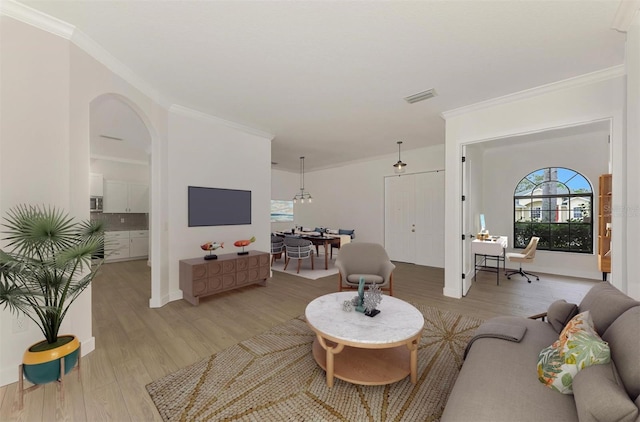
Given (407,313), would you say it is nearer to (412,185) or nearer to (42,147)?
(42,147)

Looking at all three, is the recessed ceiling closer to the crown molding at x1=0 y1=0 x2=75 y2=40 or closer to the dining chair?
the crown molding at x1=0 y1=0 x2=75 y2=40

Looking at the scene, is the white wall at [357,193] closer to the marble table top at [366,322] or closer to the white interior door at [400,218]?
the white interior door at [400,218]

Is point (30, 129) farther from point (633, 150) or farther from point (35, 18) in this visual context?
point (633, 150)

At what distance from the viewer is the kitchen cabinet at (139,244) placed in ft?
22.5

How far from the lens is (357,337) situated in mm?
1934

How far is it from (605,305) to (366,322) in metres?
1.60

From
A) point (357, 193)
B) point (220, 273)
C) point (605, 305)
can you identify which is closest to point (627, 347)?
point (605, 305)

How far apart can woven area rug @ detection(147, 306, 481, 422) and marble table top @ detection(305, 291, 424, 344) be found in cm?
42

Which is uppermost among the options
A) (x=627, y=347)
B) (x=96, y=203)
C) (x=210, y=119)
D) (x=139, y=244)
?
(x=210, y=119)

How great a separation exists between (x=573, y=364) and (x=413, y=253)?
555 centimetres

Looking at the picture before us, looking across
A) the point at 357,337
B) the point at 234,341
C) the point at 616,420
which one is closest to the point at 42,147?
the point at 234,341

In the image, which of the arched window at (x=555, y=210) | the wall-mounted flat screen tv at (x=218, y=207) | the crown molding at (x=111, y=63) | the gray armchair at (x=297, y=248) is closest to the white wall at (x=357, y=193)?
the arched window at (x=555, y=210)

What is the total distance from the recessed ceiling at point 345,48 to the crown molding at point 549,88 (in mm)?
113

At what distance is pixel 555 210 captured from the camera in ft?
18.8
